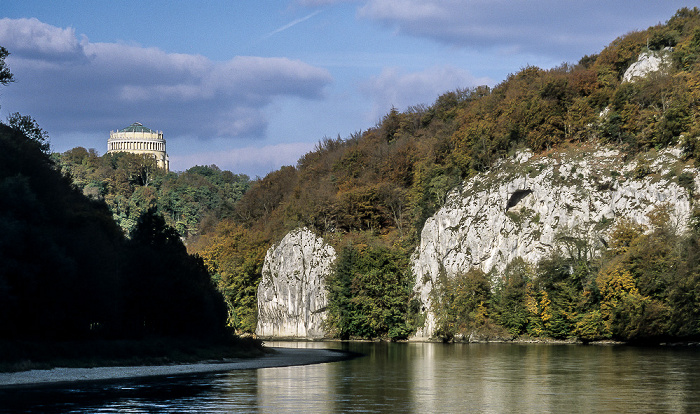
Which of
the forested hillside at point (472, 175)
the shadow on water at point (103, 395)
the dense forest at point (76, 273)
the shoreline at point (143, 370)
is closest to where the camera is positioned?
the shadow on water at point (103, 395)

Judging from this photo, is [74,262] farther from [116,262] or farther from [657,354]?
[657,354]

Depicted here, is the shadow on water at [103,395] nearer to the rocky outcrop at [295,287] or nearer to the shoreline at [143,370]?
the shoreline at [143,370]

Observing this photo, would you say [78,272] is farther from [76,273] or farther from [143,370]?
[143,370]

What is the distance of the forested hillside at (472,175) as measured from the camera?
3656 inches

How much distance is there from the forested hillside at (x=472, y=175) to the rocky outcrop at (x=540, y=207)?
2797 millimetres

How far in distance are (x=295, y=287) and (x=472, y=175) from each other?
36.0m

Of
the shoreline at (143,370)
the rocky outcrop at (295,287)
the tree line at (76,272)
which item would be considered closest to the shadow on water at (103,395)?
the shoreline at (143,370)

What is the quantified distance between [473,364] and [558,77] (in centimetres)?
6814

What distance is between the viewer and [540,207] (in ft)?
355

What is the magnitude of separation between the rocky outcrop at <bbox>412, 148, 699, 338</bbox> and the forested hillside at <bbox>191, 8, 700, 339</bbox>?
9.18ft

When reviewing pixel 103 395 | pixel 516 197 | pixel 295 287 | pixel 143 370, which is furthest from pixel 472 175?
pixel 103 395

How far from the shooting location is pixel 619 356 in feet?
212

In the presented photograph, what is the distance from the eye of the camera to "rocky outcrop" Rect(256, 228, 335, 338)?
130375 mm

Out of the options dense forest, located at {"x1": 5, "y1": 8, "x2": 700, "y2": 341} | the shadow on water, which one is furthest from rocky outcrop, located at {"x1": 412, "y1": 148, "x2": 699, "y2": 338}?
the shadow on water
